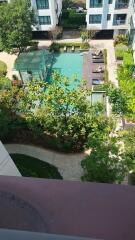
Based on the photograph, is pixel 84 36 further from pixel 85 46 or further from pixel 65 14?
Result: pixel 65 14

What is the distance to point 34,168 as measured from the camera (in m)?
19.9

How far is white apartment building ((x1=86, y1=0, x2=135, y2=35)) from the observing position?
34.2m

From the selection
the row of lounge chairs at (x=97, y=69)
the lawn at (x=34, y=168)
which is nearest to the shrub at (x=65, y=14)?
the row of lounge chairs at (x=97, y=69)

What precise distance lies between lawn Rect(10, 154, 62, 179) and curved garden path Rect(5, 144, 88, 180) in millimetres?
532

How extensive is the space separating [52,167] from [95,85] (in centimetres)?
1303

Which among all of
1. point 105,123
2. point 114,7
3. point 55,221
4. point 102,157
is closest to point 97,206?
point 55,221

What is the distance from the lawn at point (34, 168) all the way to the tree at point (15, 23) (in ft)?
58.0

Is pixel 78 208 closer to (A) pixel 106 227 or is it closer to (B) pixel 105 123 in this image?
(A) pixel 106 227

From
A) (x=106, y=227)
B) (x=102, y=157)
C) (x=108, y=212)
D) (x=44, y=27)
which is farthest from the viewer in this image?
(x=44, y=27)

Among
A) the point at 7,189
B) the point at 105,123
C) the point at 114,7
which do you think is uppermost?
the point at 7,189

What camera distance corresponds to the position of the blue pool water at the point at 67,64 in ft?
109

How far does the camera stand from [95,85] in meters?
30.0

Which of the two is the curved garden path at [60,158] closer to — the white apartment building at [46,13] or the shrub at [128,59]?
the shrub at [128,59]

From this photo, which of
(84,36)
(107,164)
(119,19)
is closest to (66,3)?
(84,36)
